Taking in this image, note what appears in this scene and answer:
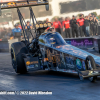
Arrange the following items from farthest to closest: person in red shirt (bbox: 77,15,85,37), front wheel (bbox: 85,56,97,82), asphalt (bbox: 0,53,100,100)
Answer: person in red shirt (bbox: 77,15,85,37) → front wheel (bbox: 85,56,97,82) → asphalt (bbox: 0,53,100,100)

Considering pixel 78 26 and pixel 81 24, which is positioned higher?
pixel 81 24

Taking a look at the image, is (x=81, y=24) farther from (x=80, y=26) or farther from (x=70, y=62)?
(x=70, y=62)

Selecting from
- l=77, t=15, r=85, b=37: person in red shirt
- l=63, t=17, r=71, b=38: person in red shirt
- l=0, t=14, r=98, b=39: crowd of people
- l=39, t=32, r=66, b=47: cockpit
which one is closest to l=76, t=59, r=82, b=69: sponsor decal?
l=39, t=32, r=66, b=47: cockpit

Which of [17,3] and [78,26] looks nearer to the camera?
[17,3]

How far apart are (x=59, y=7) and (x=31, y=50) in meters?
10.4

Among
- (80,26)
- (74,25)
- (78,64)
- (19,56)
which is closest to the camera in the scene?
(78,64)

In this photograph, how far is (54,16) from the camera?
20312 mm

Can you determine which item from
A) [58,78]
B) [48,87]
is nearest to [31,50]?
[58,78]

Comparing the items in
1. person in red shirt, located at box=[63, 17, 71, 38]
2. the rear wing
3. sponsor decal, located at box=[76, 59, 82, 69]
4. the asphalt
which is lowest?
the asphalt

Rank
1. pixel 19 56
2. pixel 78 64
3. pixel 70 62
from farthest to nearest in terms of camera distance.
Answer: pixel 19 56 < pixel 70 62 < pixel 78 64

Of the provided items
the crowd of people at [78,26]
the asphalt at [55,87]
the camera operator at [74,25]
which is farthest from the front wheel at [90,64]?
the camera operator at [74,25]

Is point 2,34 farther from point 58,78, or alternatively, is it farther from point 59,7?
point 58,78

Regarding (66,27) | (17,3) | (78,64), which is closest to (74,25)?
(66,27)

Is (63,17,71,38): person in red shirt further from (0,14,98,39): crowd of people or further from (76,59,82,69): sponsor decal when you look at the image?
(76,59,82,69): sponsor decal
